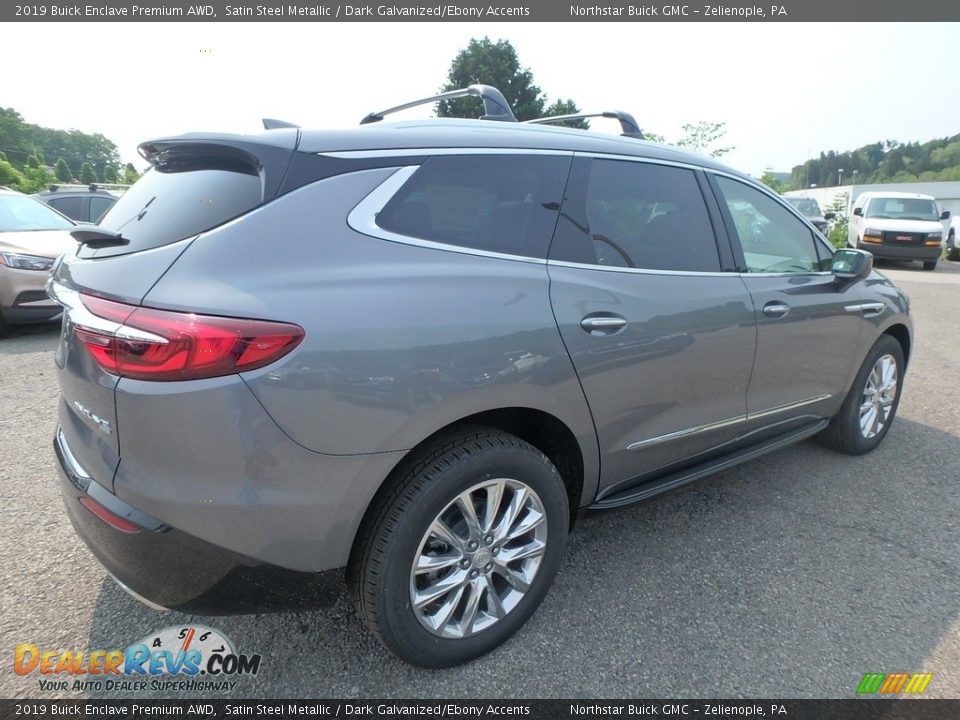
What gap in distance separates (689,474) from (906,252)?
1640cm

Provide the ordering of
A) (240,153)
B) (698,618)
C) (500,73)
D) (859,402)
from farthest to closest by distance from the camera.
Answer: (500,73) → (859,402) → (698,618) → (240,153)

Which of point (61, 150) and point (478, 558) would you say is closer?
point (478, 558)

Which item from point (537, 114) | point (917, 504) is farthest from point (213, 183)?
point (537, 114)

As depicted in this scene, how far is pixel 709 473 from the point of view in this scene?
8.87 feet

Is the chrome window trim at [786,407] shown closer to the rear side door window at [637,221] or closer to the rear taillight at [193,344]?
the rear side door window at [637,221]

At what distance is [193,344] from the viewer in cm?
148

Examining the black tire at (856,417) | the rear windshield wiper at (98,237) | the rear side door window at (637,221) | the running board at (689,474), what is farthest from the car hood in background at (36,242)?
the black tire at (856,417)

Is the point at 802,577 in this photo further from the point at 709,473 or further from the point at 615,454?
the point at 615,454

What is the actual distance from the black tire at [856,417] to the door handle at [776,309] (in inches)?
43.8

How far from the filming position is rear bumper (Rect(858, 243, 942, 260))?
15.2m

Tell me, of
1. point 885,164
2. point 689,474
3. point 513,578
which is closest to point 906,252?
point 689,474

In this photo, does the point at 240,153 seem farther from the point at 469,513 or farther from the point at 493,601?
the point at 493,601

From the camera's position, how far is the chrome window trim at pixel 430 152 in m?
1.79

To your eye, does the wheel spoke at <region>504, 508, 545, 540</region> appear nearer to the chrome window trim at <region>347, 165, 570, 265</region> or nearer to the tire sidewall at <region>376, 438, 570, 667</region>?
the tire sidewall at <region>376, 438, 570, 667</region>
